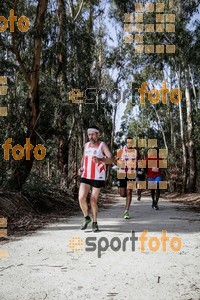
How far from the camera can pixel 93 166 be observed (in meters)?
6.19

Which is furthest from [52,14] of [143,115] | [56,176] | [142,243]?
[143,115]

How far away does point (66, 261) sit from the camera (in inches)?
161

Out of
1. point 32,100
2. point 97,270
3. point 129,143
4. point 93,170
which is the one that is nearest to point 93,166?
point 93,170

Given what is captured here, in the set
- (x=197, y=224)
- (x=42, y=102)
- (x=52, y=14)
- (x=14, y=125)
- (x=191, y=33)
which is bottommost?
(x=197, y=224)

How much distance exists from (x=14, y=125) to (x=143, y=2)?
44.6 feet

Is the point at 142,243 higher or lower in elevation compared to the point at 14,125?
lower

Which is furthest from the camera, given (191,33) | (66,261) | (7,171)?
(191,33)

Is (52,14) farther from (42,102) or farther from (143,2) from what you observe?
(143,2)

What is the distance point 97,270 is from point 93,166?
8.55 ft

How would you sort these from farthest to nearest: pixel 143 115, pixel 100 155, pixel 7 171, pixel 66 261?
1. pixel 143 115
2. pixel 7 171
3. pixel 100 155
4. pixel 66 261

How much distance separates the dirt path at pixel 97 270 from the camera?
3066mm

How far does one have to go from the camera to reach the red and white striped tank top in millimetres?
6180

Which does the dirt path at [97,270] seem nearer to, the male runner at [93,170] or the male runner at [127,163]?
the male runner at [93,170]

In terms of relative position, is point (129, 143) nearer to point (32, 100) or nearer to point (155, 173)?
point (155, 173)
